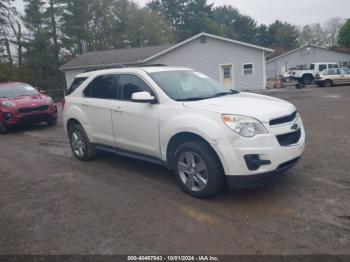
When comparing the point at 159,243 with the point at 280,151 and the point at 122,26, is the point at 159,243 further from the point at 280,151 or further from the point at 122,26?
the point at 122,26

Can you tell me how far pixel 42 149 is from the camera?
25.9 ft

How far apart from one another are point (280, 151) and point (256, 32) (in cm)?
7033

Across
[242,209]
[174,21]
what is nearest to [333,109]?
[242,209]

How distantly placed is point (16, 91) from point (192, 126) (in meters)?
8.88

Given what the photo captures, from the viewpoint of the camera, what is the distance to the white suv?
3.92 metres

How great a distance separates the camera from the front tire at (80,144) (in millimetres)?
6271

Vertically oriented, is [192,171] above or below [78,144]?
below

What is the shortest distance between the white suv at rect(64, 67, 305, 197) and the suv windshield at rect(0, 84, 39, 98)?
19.0 feet

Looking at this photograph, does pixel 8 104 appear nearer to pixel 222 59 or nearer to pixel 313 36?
pixel 222 59

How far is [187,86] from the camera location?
16.8 feet

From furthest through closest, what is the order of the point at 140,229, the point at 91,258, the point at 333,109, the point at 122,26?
the point at 122,26
the point at 333,109
the point at 140,229
the point at 91,258

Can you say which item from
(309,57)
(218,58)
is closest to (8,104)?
(218,58)

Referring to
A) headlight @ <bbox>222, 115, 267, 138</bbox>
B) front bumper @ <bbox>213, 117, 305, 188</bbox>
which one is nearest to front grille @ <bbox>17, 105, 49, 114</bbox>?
front bumper @ <bbox>213, 117, 305, 188</bbox>

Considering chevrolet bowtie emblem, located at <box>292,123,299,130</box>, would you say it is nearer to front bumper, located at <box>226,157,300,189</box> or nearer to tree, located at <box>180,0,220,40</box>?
front bumper, located at <box>226,157,300,189</box>
